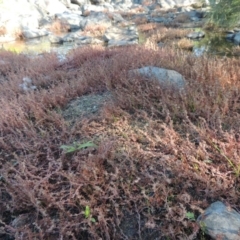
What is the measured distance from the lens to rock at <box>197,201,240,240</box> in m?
1.73

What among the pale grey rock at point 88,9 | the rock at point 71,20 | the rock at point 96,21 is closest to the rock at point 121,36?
the rock at point 96,21

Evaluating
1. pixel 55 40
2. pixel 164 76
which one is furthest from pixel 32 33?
pixel 164 76

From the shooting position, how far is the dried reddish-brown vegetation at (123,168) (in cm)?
194

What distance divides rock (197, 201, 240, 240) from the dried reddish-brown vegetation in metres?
0.07

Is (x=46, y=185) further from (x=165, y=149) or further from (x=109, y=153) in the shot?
(x=165, y=149)

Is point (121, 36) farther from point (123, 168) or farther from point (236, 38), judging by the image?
point (123, 168)

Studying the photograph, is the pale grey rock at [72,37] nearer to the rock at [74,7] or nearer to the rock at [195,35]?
the rock at [195,35]

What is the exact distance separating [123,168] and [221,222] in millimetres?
905

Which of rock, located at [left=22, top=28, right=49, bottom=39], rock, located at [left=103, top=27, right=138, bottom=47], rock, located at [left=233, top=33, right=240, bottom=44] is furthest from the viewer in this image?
rock, located at [left=22, top=28, right=49, bottom=39]

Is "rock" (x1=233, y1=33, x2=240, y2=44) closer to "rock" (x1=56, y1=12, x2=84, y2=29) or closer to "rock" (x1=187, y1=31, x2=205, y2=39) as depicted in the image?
"rock" (x1=187, y1=31, x2=205, y2=39)

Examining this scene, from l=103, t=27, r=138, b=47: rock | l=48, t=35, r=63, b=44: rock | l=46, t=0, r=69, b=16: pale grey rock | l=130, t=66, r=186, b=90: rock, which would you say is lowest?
l=48, t=35, r=63, b=44: rock

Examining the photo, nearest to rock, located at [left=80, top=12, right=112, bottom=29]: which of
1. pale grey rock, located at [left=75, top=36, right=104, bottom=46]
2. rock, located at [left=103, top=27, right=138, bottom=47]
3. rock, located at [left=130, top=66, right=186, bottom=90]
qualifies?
rock, located at [left=103, top=27, right=138, bottom=47]

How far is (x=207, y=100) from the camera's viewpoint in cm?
307

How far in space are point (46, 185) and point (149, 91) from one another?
6.15 ft
